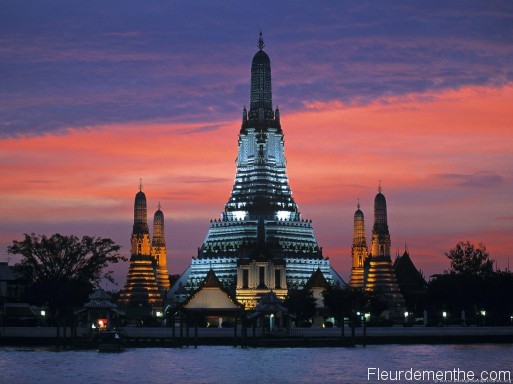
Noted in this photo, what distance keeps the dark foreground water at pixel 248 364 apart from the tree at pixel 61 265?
74.7 feet

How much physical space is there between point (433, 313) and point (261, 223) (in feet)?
76.1

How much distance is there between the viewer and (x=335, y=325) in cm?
14875

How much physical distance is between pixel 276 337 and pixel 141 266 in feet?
169

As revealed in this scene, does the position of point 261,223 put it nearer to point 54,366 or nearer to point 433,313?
point 433,313

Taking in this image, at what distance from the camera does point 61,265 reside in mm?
138875

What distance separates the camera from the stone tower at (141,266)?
535 feet

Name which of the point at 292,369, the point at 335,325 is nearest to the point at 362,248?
the point at 335,325

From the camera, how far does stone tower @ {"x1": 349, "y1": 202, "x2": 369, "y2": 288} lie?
17162cm

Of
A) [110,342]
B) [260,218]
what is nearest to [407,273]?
[260,218]

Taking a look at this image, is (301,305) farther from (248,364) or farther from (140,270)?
(248,364)

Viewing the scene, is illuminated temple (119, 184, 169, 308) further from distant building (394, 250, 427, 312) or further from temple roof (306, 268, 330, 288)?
distant building (394, 250, 427, 312)

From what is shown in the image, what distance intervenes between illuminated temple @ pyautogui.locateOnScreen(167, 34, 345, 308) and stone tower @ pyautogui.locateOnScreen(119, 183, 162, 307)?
3.40m

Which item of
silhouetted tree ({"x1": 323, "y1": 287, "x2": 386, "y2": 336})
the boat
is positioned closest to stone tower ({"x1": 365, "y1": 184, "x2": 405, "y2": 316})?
silhouetted tree ({"x1": 323, "y1": 287, "x2": 386, "y2": 336})

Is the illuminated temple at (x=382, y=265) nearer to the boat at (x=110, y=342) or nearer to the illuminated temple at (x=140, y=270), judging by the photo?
the illuminated temple at (x=140, y=270)
